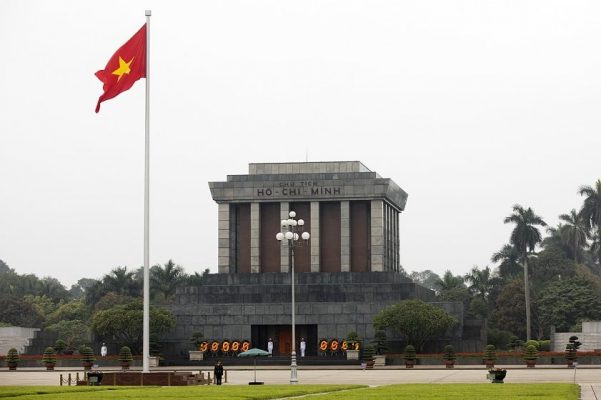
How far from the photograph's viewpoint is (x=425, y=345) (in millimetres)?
92625

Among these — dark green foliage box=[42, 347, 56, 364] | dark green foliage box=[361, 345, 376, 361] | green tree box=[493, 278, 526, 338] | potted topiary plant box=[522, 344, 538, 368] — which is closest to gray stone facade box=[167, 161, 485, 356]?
dark green foliage box=[361, 345, 376, 361]

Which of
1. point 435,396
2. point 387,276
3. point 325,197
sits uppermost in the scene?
point 325,197

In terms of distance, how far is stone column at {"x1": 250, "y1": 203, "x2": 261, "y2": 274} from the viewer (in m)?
99.9

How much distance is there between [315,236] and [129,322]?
1694 cm

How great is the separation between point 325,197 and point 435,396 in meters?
59.4

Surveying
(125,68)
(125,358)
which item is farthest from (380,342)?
(125,68)

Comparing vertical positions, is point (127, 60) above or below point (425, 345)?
above

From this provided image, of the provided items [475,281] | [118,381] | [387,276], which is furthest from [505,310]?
[118,381]

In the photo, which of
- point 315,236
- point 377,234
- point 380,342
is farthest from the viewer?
point 315,236

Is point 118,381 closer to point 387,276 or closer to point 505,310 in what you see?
point 387,276

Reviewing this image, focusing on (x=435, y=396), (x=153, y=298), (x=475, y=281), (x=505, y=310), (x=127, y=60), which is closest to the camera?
(x=435, y=396)

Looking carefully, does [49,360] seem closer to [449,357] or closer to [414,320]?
[414,320]

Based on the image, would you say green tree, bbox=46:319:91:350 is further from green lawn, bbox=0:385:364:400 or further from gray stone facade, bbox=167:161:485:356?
green lawn, bbox=0:385:364:400

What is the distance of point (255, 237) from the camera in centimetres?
10019
